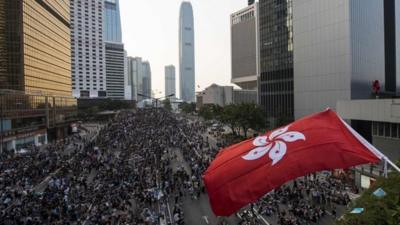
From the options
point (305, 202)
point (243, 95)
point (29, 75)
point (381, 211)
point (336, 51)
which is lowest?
point (305, 202)

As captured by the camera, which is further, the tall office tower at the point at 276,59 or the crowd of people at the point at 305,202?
the tall office tower at the point at 276,59

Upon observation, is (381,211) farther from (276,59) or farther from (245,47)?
(245,47)

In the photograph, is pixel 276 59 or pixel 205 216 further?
pixel 276 59

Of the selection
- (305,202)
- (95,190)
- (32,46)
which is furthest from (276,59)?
(95,190)

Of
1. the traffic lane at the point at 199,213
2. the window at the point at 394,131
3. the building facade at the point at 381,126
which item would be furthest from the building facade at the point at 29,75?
the window at the point at 394,131

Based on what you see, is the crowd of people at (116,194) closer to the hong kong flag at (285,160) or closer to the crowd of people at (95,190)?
the crowd of people at (95,190)

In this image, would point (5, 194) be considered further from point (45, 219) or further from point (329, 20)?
point (329, 20)

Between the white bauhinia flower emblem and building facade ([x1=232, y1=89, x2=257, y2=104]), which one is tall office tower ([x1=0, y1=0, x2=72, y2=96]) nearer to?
the white bauhinia flower emblem
